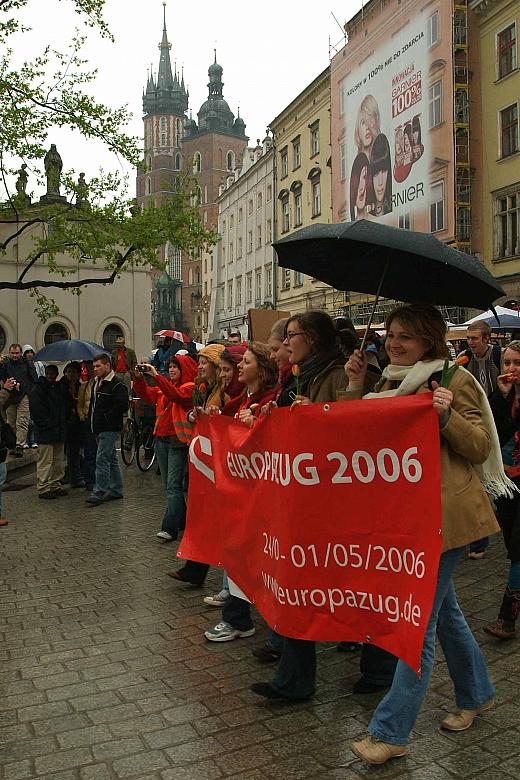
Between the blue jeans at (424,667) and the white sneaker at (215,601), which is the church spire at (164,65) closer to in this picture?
the white sneaker at (215,601)

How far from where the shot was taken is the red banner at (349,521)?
3350 mm

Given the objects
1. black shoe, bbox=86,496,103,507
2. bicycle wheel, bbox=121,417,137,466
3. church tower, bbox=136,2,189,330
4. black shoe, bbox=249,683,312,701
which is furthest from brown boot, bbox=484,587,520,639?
church tower, bbox=136,2,189,330

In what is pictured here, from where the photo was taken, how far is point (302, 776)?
336 centimetres

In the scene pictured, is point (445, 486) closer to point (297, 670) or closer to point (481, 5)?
point (297, 670)

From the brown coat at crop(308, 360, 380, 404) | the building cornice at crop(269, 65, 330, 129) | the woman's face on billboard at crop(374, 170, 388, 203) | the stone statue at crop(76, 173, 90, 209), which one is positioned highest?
the building cornice at crop(269, 65, 330, 129)

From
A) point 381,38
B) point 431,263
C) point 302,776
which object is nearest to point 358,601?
point 302,776

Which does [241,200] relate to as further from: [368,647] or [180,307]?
[368,647]

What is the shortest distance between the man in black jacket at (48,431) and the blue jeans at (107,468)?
1.03m

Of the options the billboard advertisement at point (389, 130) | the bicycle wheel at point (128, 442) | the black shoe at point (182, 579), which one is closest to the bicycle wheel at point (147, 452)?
the bicycle wheel at point (128, 442)

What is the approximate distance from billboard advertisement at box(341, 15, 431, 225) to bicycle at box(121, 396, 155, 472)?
51.0 feet

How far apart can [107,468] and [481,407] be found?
8398 millimetres

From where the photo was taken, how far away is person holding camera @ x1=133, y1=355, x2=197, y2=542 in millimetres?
7740

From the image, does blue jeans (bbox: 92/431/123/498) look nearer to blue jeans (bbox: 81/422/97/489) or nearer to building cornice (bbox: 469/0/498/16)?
blue jeans (bbox: 81/422/97/489)

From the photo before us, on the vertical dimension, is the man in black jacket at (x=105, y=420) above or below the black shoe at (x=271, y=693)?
above
